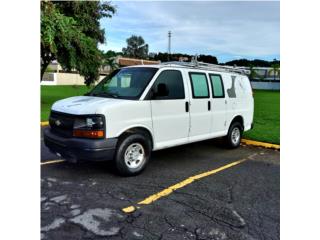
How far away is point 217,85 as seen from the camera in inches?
270

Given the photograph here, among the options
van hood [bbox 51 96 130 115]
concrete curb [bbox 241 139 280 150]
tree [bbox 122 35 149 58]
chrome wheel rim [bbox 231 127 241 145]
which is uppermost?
tree [bbox 122 35 149 58]

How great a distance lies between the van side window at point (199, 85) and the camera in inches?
244

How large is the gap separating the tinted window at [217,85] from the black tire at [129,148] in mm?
2173

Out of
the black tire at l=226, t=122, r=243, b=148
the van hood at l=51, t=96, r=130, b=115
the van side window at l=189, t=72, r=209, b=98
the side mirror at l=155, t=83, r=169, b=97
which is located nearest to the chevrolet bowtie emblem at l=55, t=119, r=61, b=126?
the van hood at l=51, t=96, r=130, b=115

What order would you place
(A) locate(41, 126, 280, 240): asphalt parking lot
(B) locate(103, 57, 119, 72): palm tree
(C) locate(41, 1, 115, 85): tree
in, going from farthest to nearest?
(B) locate(103, 57, 119, 72): palm tree, (C) locate(41, 1, 115, 85): tree, (A) locate(41, 126, 280, 240): asphalt parking lot

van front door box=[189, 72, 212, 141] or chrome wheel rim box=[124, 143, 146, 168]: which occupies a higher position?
van front door box=[189, 72, 212, 141]

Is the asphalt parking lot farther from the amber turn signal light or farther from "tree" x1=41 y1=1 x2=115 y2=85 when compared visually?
"tree" x1=41 y1=1 x2=115 y2=85

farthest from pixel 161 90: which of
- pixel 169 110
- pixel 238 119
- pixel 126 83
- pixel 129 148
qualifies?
pixel 238 119

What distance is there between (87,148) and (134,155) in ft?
3.02

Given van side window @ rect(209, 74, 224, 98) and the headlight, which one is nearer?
the headlight

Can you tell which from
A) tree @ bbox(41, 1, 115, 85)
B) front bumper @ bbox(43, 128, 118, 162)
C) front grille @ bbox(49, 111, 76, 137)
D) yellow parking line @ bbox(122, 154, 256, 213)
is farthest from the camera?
tree @ bbox(41, 1, 115, 85)

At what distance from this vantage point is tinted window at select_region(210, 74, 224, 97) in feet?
22.1

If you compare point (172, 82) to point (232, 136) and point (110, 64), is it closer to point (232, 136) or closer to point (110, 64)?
point (232, 136)

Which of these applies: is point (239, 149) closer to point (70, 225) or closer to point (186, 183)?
point (186, 183)
